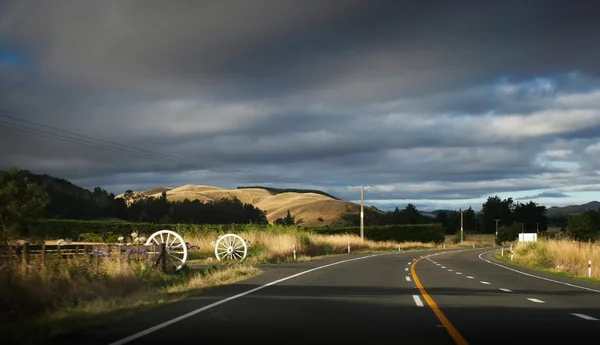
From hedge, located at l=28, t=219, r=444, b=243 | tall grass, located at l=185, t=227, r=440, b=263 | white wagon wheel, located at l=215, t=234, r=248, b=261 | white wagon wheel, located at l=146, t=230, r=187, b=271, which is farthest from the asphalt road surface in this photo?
hedge, located at l=28, t=219, r=444, b=243

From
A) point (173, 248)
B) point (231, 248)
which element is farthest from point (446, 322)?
point (231, 248)

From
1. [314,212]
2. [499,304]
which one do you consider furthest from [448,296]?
[314,212]

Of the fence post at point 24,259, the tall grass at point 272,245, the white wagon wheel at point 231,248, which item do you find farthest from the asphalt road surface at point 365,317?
the tall grass at point 272,245

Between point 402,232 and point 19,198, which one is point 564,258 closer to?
point 19,198

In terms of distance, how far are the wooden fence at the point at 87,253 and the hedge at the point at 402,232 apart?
70.3m

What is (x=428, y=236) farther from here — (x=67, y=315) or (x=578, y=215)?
(x=67, y=315)

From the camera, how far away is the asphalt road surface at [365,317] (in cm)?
1095

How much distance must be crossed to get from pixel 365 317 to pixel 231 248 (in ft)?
92.8

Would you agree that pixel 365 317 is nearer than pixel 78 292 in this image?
Yes

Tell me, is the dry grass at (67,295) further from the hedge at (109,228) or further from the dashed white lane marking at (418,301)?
the hedge at (109,228)

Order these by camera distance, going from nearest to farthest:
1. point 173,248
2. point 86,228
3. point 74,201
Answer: point 173,248 → point 86,228 → point 74,201

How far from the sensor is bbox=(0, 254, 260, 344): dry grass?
12288mm

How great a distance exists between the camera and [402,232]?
347 feet

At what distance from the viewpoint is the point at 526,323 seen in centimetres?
1309
